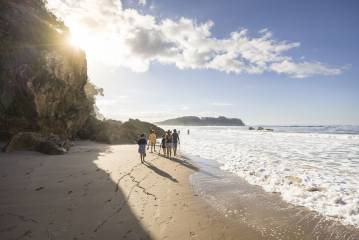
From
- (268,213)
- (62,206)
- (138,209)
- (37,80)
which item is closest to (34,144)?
(37,80)

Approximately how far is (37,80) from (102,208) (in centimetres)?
1823

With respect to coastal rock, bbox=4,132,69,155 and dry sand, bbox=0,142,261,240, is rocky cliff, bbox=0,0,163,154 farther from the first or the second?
dry sand, bbox=0,142,261,240

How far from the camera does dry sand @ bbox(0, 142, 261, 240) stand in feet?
20.3

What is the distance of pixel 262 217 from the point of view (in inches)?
292

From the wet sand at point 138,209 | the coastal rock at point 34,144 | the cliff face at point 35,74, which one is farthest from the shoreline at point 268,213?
the cliff face at point 35,74

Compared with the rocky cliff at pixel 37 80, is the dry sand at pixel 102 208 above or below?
below

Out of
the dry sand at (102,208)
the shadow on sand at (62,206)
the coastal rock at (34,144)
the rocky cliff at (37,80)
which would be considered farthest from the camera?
the rocky cliff at (37,80)

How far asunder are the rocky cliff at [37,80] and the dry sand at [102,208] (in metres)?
8.68

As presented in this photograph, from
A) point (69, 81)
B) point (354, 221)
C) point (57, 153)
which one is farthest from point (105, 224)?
point (69, 81)

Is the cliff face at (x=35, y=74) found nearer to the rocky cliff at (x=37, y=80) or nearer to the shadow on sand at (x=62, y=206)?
the rocky cliff at (x=37, y=80)

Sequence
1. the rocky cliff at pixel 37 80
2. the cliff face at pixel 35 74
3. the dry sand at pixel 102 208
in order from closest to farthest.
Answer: the dry sand at pixel 102 208, the rocky cliff at pixel 37 80, the cliff face at pixel 35 74

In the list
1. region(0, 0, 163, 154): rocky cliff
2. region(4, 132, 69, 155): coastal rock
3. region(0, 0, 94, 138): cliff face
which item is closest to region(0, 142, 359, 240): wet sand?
region(4, 132, 69, 155): coastal rock

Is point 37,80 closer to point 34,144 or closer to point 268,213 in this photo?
point 34,144

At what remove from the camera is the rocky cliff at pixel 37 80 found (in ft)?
68.5
